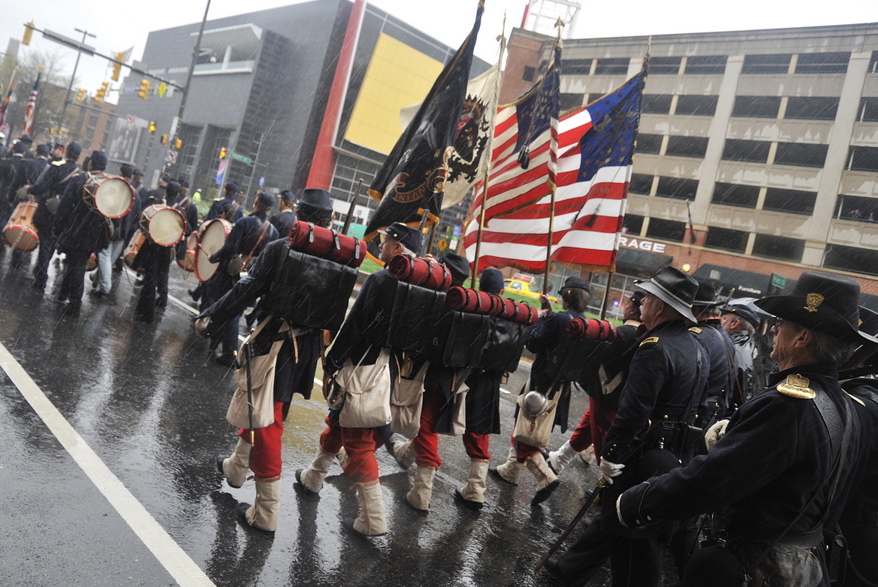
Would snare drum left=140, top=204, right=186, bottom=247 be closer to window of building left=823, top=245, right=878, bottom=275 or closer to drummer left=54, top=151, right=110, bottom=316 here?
drummer left=54, top=151, right=110, bottom=316

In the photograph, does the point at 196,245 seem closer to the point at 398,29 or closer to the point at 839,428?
the point at 839,428

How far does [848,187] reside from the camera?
116 ft

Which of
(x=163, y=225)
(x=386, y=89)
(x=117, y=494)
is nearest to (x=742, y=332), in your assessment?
(x=117, y=494)

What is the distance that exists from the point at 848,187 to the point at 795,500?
39.5 m

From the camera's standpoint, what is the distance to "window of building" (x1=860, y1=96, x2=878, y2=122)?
1374 inches

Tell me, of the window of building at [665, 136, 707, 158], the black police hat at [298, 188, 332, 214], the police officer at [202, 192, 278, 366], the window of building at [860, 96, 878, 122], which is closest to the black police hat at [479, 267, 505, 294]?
the black police hat at [298, 188, 332, 214]

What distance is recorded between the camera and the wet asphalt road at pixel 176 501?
3217mm

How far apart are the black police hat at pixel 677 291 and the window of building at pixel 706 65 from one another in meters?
41.1

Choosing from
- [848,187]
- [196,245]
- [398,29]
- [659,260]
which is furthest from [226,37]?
[196,245]

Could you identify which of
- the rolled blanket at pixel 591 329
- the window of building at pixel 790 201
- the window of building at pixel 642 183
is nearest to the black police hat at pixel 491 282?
the rolled blanket at pixel 591 329

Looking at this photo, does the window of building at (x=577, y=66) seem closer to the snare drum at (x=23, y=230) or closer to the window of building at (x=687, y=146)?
the window of building at (x=687, y=146)

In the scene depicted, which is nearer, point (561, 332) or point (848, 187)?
point (561, 332)

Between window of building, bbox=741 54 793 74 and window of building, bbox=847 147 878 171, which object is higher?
window of building, bbox=741 54 793 74

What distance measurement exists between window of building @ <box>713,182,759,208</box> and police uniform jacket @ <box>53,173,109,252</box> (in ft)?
Answer: 124
